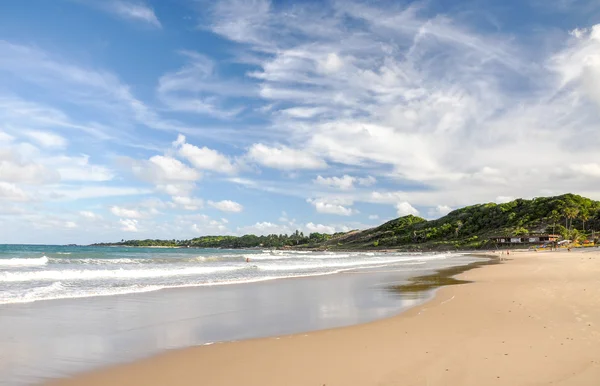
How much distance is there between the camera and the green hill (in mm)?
115731

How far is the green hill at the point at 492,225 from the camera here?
115731 millimetres

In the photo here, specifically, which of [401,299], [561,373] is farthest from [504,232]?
[561,373]

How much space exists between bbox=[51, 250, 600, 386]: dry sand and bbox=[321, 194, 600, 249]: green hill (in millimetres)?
100516

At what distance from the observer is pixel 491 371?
580 cm

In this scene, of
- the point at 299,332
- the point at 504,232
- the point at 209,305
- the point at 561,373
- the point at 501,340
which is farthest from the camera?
the point at 504,232

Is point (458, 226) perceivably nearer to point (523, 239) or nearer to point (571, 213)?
point (571, 213)

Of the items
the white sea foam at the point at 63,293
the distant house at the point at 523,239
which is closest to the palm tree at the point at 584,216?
the distant house at the point at 523,239

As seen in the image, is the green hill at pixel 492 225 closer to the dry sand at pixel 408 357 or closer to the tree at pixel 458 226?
the tree at pixel 458 226

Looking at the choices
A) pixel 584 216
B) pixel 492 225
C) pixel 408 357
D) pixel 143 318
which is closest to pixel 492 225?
pixel 492 225

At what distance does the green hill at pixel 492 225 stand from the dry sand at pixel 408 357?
330 ft

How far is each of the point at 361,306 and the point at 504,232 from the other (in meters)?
123

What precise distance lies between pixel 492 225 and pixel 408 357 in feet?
484

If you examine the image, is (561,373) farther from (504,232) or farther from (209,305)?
(504,232)

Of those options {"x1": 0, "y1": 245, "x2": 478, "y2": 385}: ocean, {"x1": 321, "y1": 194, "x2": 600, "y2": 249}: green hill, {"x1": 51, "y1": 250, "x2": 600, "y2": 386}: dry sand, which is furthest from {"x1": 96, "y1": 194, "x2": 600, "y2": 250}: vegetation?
{"x1": 51, "y1": 250, "x2": 600, "y2": 386}: dry sand
